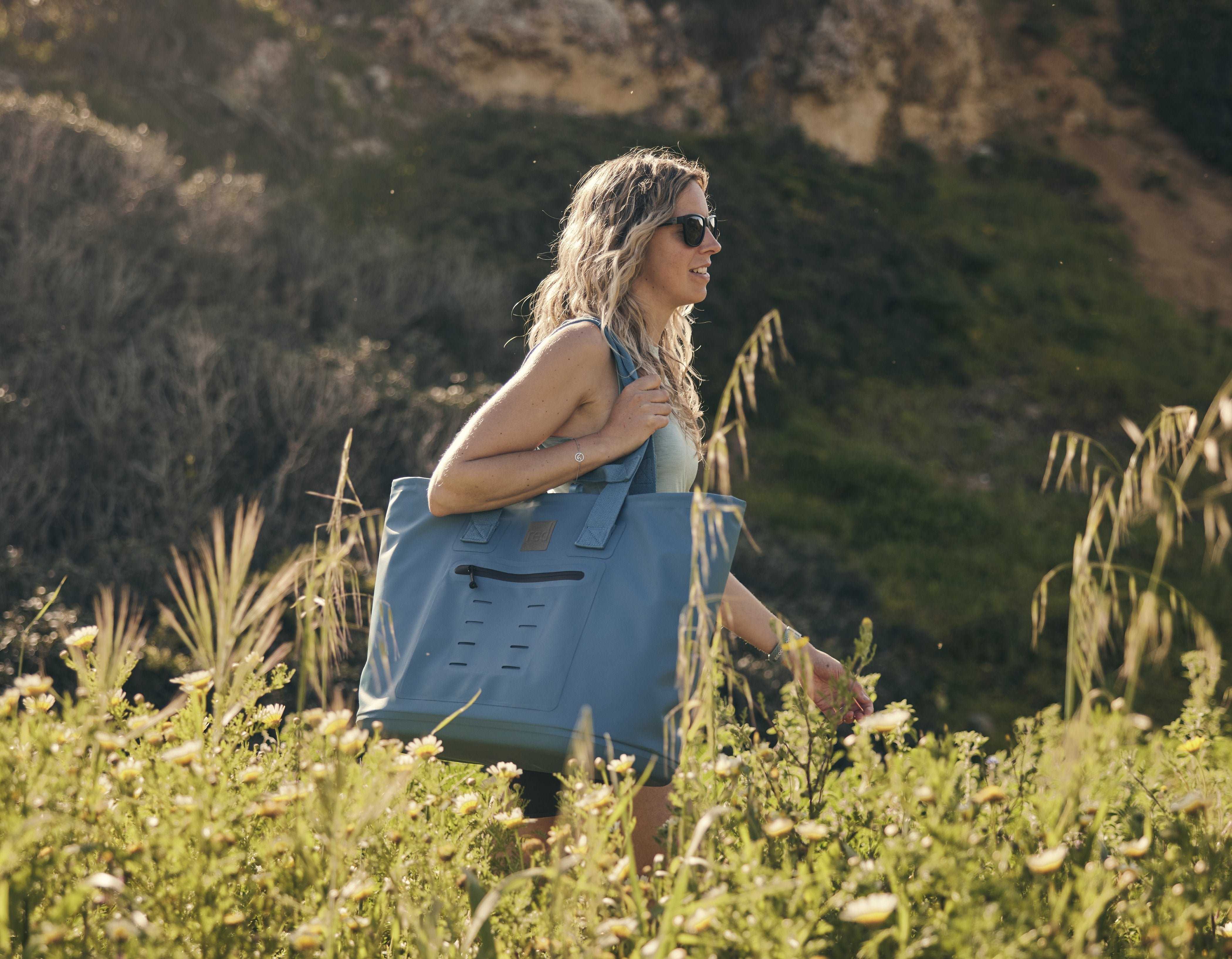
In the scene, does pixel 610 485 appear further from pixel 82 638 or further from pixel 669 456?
pixel 82 638

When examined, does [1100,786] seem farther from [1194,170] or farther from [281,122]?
[1194,170]

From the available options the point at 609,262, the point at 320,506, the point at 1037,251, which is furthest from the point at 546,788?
the point at 1037,251

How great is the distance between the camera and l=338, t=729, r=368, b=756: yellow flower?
4.73 feet

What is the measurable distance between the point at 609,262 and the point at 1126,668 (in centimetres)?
136

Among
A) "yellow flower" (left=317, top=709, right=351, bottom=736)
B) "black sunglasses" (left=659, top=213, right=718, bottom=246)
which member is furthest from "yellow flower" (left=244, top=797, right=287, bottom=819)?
"black sunglasses" (left=659, top=213, right=718, bottom=246)

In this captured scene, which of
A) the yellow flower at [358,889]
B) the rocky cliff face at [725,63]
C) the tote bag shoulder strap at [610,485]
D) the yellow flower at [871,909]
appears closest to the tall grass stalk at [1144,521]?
the yellow flower at [871,909]

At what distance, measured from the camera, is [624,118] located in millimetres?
15383

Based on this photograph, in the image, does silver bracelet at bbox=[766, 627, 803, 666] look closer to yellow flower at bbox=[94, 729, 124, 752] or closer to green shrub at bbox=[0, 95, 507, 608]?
yellow flower at bbox=[94, 729, 124, 752]

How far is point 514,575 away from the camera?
177 cm

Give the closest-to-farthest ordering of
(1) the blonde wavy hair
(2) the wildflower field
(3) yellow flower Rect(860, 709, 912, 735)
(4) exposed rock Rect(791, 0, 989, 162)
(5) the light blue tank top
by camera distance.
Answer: (2) the wildflower field
(3) yellow flower Rect(860, 709, 912, 735)
(5) the light blue tank top
(1) the blonde wavy hair
(4) exposed rock Rect(791, 0, 989, 162)

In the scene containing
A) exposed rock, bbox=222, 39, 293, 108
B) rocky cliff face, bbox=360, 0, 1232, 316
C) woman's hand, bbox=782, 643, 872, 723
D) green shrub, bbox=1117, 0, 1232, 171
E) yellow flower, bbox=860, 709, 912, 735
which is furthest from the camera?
green shrub, bbox=1117, 0, 1232, 171

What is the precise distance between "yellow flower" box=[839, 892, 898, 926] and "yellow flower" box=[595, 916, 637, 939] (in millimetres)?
271

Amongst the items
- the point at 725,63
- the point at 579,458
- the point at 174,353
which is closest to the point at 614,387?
the point at 579,458

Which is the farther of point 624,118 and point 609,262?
point 624,118
